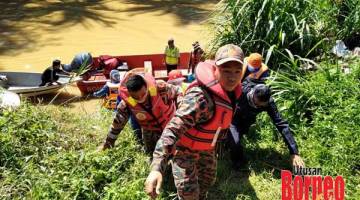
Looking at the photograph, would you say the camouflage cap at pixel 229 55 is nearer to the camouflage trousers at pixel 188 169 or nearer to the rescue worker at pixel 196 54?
the camouflage trousers at pixel 188 169

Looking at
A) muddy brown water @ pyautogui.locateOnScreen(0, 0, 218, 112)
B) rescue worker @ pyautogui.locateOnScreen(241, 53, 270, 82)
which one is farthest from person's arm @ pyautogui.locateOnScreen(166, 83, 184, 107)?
muddy brown water @ pyautogui.locateOnScreen(0, 0, 218, 112)

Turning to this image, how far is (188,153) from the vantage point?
329 cm

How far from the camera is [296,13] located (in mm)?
6488

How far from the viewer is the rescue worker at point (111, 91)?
6449mm

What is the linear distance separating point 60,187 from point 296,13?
4.43 metres

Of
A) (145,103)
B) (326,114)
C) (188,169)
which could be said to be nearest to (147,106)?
(145,103)

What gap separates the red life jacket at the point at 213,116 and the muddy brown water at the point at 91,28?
5466 mm

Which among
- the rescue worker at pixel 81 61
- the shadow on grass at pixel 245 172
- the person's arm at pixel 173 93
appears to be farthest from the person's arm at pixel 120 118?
the rescue worker at pixel 81 61

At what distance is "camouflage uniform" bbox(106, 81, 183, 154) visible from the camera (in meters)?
4.11

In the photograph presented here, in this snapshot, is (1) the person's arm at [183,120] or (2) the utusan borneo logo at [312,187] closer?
(1) the person's arm at [183,120]

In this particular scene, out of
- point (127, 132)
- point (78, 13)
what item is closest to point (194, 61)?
point (127, 132)

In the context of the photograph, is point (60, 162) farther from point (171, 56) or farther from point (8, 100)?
point (171, 56)

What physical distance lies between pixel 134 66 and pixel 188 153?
488 cm

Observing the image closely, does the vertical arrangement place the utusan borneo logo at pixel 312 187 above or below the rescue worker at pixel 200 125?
below
